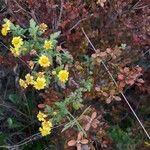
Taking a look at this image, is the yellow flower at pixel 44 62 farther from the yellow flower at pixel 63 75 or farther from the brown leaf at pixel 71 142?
the brown leaf at pixel 71 142

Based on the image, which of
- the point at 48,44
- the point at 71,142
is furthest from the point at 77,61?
the point at 71,142

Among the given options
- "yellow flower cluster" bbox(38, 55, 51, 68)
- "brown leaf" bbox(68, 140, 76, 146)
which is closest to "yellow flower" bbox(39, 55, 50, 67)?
"yellow flower cluster" bbox(38, 55, 51, 68)

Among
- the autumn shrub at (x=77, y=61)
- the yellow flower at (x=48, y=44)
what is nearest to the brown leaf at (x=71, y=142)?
the autumn shrub at (x=77, y=61)

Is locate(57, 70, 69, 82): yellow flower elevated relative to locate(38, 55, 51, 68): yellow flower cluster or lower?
lower

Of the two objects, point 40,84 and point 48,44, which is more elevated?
point 48,44

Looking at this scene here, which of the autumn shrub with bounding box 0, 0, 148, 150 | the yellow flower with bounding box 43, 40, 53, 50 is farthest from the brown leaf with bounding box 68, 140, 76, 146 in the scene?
the yellow flower with bounding box 43, 40, 53, 50

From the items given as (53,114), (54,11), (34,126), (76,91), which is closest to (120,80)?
(76,91)

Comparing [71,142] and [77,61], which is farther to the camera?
[77,61]

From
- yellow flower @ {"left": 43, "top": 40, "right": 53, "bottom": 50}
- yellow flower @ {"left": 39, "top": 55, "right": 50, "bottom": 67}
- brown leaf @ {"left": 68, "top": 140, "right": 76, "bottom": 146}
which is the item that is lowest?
brown leaf @ {"left": 68, "top": 140, "right": 76, "bottom": 146}

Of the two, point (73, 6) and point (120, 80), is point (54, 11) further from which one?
point (120, 80)

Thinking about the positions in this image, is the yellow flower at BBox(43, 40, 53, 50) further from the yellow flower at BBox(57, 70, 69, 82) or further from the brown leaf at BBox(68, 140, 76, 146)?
the brown leaf at BBox(68, 140, 76, 146)

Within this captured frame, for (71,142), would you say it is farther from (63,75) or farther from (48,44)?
(48,44)
